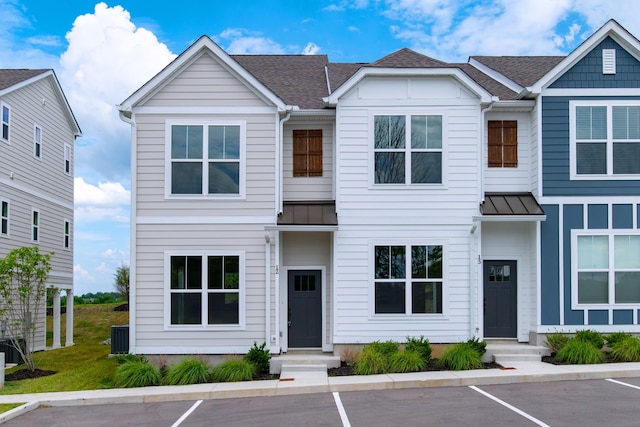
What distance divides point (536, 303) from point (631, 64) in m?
6.36

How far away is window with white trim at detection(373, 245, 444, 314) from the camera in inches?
607

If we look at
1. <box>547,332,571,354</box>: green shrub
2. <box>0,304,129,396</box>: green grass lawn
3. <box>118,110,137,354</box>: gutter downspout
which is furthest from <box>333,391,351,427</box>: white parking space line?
<box>547,332,571,354</box>: green shrub

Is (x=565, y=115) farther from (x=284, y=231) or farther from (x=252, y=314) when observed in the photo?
(x=252, y=314)

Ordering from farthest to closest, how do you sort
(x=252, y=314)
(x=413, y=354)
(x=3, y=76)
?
1. (x=3, y=76)
2. (x=252, y=314)
3. (x=413, y=354)

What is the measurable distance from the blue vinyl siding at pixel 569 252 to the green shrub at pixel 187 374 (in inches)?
340

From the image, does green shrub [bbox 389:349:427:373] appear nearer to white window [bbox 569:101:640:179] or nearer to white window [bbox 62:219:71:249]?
white window [bbox 569:101:640:179]

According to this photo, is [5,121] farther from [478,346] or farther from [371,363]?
[478,346]

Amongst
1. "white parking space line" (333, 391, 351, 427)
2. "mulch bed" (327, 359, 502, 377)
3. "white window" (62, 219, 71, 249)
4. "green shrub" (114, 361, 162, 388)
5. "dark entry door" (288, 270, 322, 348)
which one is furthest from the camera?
"white window" (62, 219, 71, 249)

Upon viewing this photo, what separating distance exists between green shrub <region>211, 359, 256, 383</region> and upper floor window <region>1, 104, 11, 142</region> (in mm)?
11660

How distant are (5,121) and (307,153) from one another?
35.3 feet

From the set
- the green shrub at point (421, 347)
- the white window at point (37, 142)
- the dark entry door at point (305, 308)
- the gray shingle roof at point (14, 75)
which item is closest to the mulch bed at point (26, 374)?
the dark entry door at point (305, 308)

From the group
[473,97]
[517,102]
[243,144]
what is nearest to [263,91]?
[243,144]

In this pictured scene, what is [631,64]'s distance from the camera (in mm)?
15844

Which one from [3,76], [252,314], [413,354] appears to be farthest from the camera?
[3,76]
